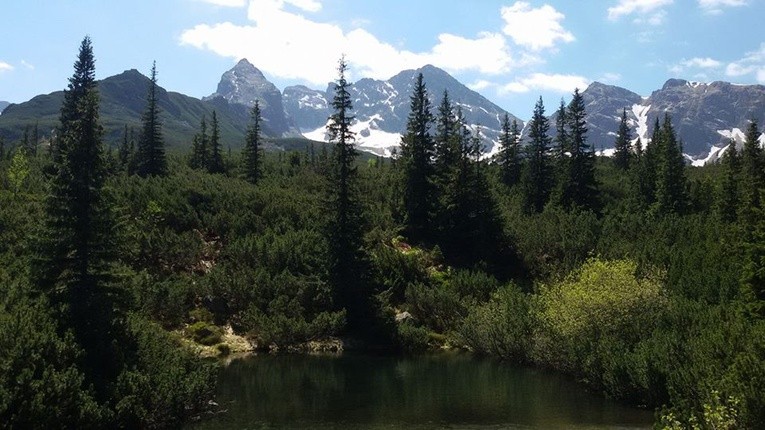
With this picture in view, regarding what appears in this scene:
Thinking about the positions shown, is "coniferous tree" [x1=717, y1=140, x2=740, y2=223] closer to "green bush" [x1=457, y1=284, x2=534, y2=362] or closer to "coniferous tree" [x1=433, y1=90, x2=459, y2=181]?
"coniferous tree" [x1=433, y1=90, x2=459, y2=181]

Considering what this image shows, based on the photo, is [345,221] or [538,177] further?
[538,177]

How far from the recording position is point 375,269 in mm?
54094

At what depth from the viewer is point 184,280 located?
50.7 meters

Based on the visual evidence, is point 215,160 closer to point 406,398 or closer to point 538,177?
point 538,177

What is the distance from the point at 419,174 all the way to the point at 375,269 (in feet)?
58.9

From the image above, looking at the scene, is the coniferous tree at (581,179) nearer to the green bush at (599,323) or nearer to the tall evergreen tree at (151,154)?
the green bush at (599,323)

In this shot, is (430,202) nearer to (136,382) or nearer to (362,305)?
(362,305)

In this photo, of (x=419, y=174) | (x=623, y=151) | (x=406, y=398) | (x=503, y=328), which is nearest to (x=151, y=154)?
(x=419, y=174)

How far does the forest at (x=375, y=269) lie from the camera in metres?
23.8

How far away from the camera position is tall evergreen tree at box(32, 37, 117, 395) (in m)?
25.8

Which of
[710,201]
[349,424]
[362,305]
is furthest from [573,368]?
[710,201]

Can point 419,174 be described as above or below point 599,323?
above

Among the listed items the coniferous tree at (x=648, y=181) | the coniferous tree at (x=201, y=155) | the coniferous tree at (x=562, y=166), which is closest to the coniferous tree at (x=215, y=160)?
the coniferous tree at (x=201, y=155)

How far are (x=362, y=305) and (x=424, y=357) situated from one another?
8.31m
